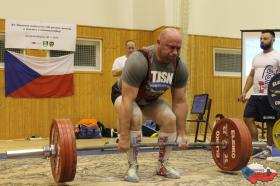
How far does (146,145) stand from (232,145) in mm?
729

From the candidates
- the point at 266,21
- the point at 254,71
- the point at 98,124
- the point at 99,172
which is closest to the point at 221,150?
the point at 99,172

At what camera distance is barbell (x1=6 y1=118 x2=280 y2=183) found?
2436 millimetres

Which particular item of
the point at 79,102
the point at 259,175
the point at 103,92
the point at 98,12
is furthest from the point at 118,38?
the point at 259,175

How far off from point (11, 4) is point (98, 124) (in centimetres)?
246

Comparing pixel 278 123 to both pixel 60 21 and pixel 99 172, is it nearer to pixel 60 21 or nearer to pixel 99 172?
pixel 99 172

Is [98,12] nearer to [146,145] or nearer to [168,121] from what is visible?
[168,121]

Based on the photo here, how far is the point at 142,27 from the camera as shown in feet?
25.1

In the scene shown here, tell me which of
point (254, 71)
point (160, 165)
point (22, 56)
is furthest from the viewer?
point (22, 56)

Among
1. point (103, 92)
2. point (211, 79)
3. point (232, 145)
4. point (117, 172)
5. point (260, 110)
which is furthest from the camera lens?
point (211, 79)

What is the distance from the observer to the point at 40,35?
680 centimetres

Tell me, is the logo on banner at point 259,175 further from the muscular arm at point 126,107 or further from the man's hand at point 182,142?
the muscular arm at point 126,107

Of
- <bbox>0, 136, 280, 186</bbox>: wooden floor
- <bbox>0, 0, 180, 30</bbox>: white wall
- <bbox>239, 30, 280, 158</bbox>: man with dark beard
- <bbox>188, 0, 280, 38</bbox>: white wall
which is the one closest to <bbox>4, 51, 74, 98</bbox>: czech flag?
<bbox>0, 0, 180, 30</bbox>: white wall

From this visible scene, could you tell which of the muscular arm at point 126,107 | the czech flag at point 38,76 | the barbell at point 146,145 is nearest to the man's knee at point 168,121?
the barbell at point 146,145

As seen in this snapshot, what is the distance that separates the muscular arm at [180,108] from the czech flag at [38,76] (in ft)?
14.2
